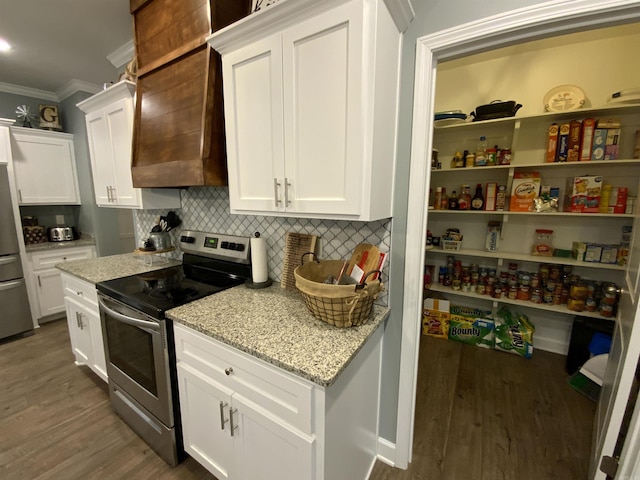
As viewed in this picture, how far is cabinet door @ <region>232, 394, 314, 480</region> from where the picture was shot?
0.94m

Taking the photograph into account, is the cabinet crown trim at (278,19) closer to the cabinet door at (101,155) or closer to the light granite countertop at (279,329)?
the light granite countertop at (279,329)

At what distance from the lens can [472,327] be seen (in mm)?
2701

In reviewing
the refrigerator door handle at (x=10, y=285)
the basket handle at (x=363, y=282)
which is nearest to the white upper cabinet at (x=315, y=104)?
the basket handle at (x=363, y=282)

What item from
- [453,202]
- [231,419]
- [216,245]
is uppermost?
[453,202]

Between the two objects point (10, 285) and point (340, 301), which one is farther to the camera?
point (10, 285)

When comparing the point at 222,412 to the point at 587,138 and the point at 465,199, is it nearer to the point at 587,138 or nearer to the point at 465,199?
the point at 465,199

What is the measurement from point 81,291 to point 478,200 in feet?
11.1

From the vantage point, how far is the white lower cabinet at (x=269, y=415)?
0.93m

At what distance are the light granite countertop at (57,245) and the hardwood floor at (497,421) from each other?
→ 12.7 ft

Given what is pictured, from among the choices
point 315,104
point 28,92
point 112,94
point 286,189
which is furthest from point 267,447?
point 28,92

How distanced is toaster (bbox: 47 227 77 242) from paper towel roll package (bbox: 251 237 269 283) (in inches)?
130

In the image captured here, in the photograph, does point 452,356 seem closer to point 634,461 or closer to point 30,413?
point 634,461

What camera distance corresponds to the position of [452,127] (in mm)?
2557

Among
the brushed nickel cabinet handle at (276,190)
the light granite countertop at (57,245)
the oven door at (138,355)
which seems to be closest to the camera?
the brushed nickel cabinet handle at (276,190)
